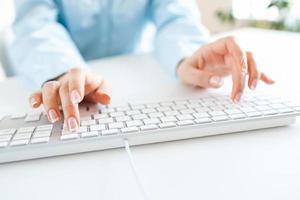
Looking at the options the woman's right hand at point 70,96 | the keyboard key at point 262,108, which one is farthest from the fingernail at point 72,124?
the keyboard key at point 262,108

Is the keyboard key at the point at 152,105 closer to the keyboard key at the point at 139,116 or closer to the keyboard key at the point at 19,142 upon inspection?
the keyboard key at the point at 139,116

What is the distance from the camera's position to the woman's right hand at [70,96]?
37 centimetres

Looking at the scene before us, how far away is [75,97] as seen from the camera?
0.39 meters

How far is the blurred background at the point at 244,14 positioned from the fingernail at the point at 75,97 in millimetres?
500

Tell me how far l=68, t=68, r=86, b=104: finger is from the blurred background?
464mm

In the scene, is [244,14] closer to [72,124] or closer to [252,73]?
[252,73]

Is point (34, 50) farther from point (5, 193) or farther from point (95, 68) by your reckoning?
point (5, 193)

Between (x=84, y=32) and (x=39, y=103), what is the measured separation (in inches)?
15.4

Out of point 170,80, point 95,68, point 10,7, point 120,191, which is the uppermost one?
point 10,7

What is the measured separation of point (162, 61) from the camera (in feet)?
2.23

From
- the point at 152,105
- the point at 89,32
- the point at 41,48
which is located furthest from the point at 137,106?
the point at 89,32

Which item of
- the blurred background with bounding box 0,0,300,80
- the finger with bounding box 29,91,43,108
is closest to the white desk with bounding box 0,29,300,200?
the finger with bounding box 29,91,43,108

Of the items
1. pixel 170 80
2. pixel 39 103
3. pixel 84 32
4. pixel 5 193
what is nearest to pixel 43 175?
pixel 5 193

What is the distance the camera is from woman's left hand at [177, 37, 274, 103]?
1.46 ft
